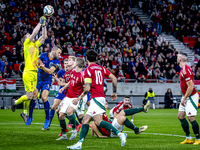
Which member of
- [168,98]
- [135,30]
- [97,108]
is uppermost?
[135,30]

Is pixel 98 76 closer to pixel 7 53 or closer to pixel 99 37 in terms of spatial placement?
pixel 7 53

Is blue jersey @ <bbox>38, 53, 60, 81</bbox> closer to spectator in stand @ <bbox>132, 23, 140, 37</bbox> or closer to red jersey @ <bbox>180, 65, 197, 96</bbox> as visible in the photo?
red jersey @ <bbox>180, 65, 197, 96</bbox>

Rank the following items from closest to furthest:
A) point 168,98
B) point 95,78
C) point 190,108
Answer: point 95,78
point 190,108
point 168,98

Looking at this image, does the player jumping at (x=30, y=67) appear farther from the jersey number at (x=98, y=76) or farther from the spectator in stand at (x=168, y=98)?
the spectator in stand at (x=168, y=98)

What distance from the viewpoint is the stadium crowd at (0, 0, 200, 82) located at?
22906mm

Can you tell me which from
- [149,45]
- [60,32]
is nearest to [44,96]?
[60,32]

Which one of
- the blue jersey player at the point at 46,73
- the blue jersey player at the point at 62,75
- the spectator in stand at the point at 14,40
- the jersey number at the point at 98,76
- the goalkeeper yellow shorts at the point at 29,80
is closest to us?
the jersey number at the point at 98,76

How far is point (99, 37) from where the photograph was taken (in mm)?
26516

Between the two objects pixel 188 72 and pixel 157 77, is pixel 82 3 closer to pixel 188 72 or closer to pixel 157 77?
pixel 157 77

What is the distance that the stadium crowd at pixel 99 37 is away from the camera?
2291cm

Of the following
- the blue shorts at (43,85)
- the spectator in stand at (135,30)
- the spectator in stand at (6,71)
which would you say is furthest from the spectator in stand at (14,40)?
the blue shorts at (43,85)

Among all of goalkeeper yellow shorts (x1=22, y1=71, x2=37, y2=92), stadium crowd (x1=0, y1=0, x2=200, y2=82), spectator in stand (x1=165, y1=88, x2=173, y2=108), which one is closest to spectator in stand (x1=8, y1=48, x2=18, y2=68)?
stadium crowd (x1=0, y1=0, x2=200, y2=82)

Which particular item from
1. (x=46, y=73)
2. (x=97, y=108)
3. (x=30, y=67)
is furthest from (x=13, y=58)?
(x=97, y=108)

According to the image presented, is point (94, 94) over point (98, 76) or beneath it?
beneath
